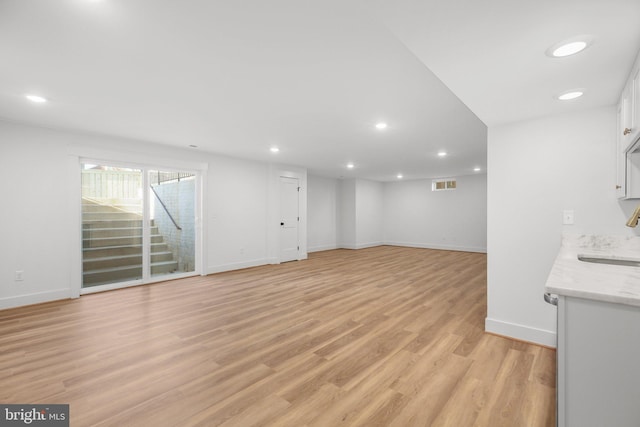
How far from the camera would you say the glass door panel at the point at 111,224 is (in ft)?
14.8

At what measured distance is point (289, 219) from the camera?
7.39m

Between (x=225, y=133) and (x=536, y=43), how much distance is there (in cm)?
379

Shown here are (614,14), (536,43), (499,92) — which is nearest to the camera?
(614,14)

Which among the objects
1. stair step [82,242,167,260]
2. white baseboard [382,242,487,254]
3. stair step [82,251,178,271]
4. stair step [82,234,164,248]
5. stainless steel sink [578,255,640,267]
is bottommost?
white baseboard [382,242,487,254]

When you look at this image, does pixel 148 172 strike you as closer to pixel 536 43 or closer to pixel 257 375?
pixel 257 375

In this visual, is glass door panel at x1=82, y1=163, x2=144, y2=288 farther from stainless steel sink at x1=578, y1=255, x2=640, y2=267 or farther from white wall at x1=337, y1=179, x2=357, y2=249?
white wall at x1=337, y1=179, x2=357, y2=249

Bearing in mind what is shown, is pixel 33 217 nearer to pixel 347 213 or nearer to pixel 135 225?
pixel 135 225

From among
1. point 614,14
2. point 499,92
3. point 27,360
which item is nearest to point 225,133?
point 27,360

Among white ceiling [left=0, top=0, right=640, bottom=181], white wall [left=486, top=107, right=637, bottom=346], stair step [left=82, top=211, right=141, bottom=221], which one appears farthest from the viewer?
stair step [left=82, top=211, right=141, bottom=221]

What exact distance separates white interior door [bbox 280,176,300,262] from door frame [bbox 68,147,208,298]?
2.06 metres

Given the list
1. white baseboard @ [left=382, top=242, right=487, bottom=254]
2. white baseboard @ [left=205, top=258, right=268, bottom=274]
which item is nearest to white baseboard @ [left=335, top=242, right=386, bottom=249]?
white baseboard @ [left=382, top=242, right=487, bottom=254]

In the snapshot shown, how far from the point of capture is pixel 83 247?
14.6 feet

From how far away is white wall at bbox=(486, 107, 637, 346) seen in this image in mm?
2455
